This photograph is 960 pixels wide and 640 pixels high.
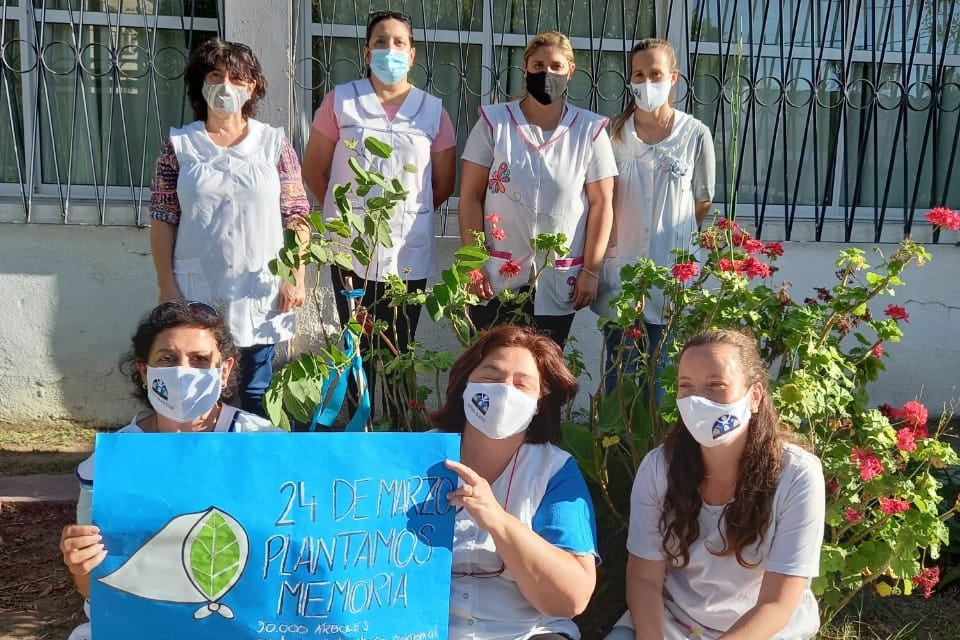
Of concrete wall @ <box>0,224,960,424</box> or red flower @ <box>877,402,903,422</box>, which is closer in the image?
red flower @ <box>877,402,903,422</box>

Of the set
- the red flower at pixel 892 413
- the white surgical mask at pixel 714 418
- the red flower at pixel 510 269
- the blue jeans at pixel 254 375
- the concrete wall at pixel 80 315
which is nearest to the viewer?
the white surgical mask at pixel 714 418

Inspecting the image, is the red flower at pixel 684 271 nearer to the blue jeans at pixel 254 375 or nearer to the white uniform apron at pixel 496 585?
the white uniform apron at pixel 496 585

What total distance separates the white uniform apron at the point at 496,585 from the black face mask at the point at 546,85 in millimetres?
1625

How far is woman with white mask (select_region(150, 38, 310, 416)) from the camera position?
10.6ft

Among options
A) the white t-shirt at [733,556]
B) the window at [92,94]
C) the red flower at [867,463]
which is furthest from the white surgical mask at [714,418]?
the window at [92,94]

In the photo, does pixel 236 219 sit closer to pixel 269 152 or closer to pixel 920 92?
pixel 269 152

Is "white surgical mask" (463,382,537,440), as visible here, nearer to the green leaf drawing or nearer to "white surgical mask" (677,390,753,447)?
"white surgical mask" (677,390,753,447)

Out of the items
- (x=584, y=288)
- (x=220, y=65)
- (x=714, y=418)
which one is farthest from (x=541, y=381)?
(x=220, y=65)

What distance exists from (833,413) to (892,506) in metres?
0.29

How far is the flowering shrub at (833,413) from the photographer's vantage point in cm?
258

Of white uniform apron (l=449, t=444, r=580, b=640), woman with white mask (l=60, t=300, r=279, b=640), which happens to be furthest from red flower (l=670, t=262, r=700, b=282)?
woman with white mask (l=60, t=300, r=279, b=640)

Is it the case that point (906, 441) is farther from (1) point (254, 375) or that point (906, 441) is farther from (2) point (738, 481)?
(1) point (254, 375)

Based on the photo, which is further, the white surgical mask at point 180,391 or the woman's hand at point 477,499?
the white surgical mask at point 180,391

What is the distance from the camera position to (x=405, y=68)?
3.51 meters
